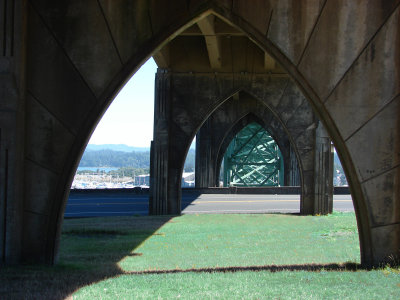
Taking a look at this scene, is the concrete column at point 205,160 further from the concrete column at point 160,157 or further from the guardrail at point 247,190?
the concrete column at point 160,157

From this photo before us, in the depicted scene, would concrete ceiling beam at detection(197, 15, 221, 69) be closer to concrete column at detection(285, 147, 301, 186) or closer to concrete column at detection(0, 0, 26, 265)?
concrete column at detection(0, 0, 26, 265)

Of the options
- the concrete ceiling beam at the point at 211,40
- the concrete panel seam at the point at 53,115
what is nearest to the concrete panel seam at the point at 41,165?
the concrete panel seam at the point at 53,115

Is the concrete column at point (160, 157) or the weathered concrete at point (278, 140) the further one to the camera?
the concrete column at point (160, 157)

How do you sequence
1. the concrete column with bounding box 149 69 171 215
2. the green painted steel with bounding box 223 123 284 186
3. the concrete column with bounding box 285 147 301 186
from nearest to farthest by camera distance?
the concrete column with bounding box 149 69 171 215, the concrete column with bounding box 285 147 301 186, the green painted steel with bounding box 223 123 284 186

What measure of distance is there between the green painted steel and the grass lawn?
35.8 metres

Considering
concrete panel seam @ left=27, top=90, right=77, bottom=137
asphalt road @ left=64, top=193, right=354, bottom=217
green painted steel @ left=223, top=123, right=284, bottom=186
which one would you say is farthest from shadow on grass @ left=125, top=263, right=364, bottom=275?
green painted steel @ left=223, top=123, right=284, bottom=186

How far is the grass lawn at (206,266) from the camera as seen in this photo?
7324 millimetres

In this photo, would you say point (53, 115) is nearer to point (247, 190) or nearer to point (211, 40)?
point (211, 40)

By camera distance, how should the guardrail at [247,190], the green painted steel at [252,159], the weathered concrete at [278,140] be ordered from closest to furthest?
the weathered concrete at [278,140] < the guardrail at [247,190] < the green painted steel at [252,159]

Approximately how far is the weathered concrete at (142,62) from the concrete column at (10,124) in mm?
22

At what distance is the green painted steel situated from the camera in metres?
53.2

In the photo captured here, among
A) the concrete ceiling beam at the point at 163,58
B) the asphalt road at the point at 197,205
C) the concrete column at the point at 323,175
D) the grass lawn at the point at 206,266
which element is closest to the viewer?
the grass lawn at the point at 206,266

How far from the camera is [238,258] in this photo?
426 inches

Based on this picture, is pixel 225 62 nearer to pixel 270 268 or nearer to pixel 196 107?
pixel 196 107
